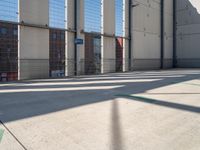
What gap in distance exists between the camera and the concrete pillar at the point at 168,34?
72.5ft

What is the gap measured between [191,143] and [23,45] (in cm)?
934

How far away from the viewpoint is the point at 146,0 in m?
19.4

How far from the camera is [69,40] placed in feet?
42.7

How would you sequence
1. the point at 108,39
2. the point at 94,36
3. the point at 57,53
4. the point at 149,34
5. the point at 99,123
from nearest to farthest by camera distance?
1. the point at 99,123
2. the point at 57,53
3. the point at 94,36
4. the point at 108,39
5. the point at 149,34

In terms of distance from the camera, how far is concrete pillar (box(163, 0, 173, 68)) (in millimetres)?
22094

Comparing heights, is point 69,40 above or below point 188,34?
below

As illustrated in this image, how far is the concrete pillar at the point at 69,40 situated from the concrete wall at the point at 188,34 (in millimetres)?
13417

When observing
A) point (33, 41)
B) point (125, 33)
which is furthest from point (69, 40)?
point (125, 33)

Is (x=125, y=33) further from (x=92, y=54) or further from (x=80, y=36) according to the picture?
(x=80, y=36)

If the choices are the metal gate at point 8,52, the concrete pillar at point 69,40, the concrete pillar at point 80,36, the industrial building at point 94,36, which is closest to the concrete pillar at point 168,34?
the industrial building at point 94,36

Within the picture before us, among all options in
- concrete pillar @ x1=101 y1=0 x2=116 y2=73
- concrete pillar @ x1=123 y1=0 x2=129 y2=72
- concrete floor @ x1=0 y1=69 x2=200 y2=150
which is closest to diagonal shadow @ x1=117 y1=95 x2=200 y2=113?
concrete floor @ x1=0 y1=69 x2=200 y2=150

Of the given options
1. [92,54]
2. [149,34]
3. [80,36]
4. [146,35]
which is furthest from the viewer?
[149,34]

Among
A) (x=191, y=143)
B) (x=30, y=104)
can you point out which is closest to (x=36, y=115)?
(x=30, y=104)

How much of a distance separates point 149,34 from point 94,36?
22.6 ft
